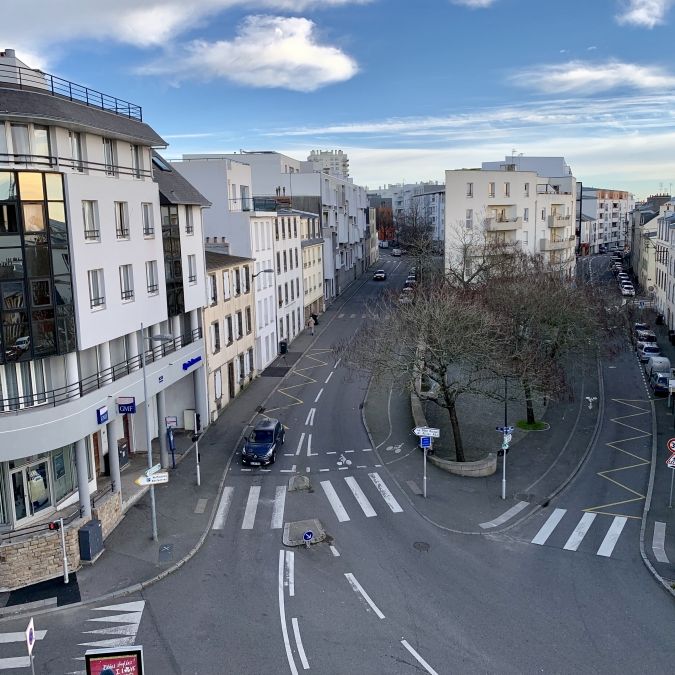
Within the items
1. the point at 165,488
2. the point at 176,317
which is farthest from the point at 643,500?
the point at 176,317

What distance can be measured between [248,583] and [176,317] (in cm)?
1556

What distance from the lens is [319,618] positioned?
58.5 ft

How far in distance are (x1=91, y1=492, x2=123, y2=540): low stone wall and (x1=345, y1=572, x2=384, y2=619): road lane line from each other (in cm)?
880

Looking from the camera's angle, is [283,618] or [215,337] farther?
[215,337]

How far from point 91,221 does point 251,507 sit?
12154 mm

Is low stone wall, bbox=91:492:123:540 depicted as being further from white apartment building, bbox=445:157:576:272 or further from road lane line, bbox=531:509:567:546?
white apartment building, bbox=445:157:576:272

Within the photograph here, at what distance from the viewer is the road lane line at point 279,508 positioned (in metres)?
23.9

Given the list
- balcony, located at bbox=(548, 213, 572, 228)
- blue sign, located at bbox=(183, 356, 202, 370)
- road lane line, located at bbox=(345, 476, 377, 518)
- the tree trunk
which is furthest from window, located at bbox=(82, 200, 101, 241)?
balcony, located at bbox=(548, 213, 572, 228)

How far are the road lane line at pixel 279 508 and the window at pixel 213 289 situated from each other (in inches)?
506

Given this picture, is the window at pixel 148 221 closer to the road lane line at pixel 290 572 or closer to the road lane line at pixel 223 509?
the road lane line at pixel 223 509

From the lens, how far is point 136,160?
2703 cm

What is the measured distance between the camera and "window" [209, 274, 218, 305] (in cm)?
3588

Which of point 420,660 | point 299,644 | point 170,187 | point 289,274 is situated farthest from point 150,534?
point 289,274

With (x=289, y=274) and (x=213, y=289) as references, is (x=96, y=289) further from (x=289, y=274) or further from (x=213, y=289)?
(x=289, y=274)
